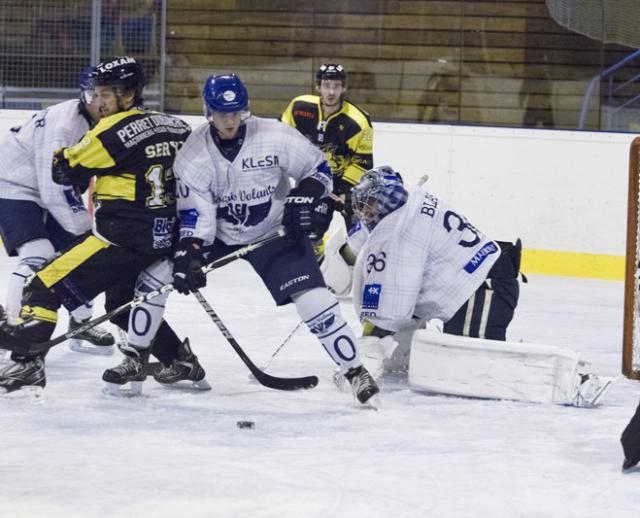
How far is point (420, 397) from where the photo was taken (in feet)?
13.3

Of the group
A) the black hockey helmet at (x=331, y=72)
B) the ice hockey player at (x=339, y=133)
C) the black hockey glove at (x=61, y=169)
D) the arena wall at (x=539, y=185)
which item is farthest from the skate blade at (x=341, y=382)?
the arena wall at (x=539, y=185)

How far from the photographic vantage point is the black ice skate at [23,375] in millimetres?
3857

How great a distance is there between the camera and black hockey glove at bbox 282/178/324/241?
3758 mm

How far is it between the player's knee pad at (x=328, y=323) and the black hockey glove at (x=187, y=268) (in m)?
0.28

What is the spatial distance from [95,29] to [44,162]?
10.9ft

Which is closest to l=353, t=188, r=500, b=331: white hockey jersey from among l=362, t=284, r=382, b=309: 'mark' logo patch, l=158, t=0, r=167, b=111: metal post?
l=362, t=284, r=382, b=309: 'mark' logo patch

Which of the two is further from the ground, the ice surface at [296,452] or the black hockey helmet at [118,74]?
the black hockey helmet at [118,74]

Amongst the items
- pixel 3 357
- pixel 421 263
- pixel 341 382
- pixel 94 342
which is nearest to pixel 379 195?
pixel 421 263

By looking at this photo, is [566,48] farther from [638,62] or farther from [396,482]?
[396,482]

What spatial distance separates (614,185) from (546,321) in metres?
1.48

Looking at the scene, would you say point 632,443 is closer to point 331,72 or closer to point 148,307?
point 148,307

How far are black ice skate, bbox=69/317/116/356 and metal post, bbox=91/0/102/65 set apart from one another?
117 inches

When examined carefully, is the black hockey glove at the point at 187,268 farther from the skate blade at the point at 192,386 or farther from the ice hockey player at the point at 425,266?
the ice hockey player at the point at 425,266

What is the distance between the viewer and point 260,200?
3867 millimetres
